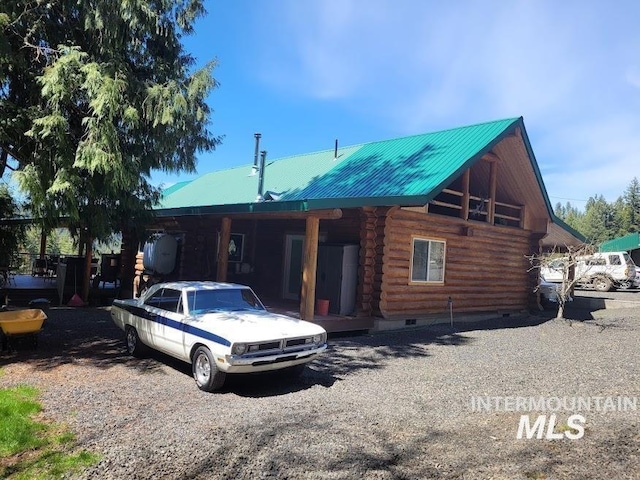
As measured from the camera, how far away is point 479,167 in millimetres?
15633

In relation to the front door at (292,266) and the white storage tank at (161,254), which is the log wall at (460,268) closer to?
the front door at (292,266)

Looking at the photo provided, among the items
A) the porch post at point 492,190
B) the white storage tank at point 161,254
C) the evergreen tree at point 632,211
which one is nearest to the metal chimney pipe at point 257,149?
the white storage tank at point 161,254

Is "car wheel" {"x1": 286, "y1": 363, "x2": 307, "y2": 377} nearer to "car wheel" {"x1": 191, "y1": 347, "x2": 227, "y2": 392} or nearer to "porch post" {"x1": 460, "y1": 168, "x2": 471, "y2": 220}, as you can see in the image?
"car wheel" {"x1": 191, "y1": 347, "x2": 227, "y2": 392}

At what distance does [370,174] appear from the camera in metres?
13.5

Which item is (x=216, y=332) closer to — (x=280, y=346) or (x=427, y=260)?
(x=280, y=346)

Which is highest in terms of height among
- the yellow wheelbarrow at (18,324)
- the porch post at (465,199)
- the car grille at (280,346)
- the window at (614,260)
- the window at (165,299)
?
the porch post at (465,199)

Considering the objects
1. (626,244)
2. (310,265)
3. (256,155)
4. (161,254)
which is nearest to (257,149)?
(256,155)

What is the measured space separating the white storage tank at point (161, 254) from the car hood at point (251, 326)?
33.5 feet

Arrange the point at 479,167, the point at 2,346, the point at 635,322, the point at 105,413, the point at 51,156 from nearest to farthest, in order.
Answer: the point at 105,413
the point at 51,156
the point at 2,346
the point at 635,322
the point at 479,167

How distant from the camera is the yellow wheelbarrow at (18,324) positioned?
850cm

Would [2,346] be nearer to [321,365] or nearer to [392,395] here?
[321,365]

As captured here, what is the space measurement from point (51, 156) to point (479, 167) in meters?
12.3

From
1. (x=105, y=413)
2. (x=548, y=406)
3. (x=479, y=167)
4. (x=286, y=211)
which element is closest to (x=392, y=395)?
(x=548, y=406)

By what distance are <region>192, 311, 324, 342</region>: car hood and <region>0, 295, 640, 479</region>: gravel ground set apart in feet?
2.64
